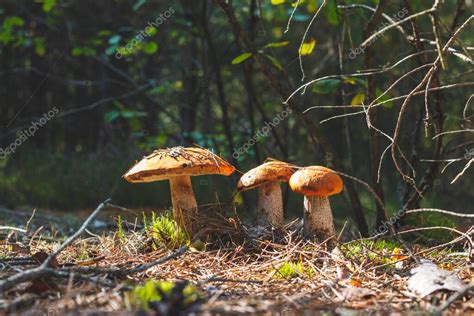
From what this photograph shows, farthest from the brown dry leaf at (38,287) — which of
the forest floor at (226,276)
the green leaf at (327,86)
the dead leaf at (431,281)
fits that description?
the green leaf at (327,86)

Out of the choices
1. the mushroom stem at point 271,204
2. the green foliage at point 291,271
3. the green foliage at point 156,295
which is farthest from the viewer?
the mushroom stem at point 271,204

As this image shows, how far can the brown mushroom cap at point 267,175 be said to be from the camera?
315 centimetres

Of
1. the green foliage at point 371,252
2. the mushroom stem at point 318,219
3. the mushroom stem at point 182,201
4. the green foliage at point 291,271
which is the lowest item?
the green foliage at point 371,252

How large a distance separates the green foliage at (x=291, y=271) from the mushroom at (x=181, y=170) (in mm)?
754

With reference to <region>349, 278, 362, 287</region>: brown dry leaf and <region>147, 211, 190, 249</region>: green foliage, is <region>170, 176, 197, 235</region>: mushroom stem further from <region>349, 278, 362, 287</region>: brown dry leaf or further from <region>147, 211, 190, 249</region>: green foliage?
<region>349, 278, 362, 287</region>: brown dry leaf

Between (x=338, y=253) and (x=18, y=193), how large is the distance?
4798mm

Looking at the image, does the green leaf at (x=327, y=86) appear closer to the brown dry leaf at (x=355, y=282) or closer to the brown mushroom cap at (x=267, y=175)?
the brown mushroom cap at (x=267, y=175)

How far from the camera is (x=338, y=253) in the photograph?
283 centimetres

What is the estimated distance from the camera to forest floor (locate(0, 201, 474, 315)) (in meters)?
1.80

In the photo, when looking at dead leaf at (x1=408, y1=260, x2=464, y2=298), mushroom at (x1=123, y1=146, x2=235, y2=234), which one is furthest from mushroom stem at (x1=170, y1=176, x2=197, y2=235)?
dead leaf at (x1=408, y1=260, x2=464, y2=298)

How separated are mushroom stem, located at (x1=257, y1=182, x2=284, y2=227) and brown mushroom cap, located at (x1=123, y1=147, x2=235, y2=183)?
34 cm

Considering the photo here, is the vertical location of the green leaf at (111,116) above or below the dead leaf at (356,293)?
above

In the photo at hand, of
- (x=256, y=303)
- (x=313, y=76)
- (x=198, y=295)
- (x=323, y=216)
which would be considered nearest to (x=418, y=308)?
(x=256, y=303)

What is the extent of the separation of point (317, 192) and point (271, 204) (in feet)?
1.55
